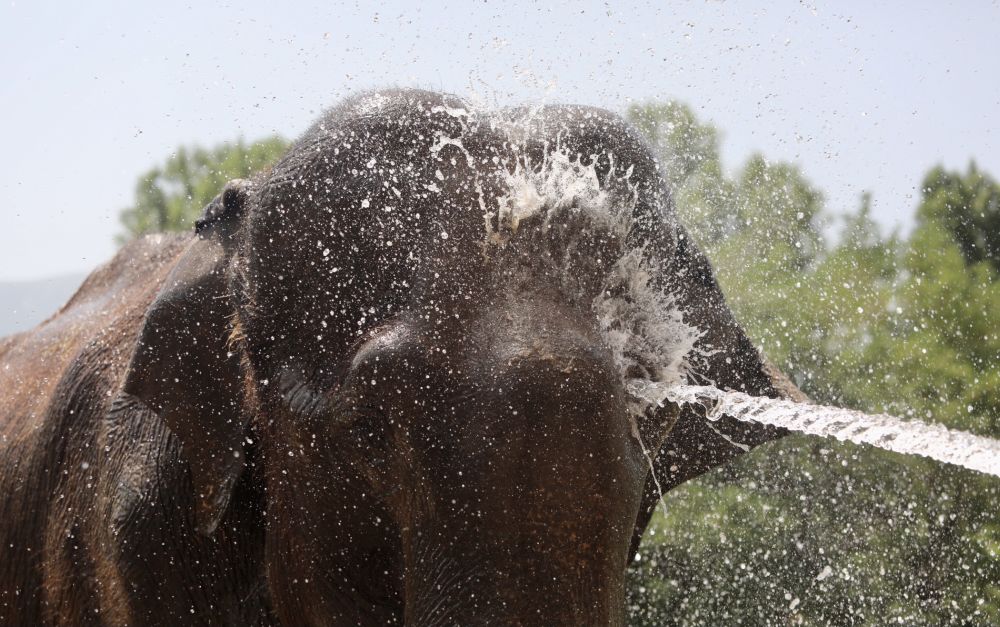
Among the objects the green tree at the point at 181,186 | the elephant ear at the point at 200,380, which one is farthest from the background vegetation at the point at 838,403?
the green tree at the point at 181,186

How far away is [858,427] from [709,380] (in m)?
0.71

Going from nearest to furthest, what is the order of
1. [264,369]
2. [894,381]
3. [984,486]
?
[264,369]
[984,486]
[894,381]

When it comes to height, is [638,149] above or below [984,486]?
above

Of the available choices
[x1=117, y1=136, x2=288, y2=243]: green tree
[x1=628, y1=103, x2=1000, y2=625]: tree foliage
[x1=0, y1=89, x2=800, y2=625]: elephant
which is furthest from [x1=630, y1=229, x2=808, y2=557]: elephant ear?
[x1=117, y1=136, x2=288, y2=243]: green tree

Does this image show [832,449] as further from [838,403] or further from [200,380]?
[200,380]

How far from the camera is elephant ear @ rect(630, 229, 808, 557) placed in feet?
9.73

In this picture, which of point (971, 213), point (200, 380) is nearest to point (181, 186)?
point (971, 213)

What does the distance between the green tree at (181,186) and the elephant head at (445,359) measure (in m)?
15.1

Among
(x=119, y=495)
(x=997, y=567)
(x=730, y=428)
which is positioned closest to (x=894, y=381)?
(x=997, y=567)

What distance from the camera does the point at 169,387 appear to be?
2932 millimetres

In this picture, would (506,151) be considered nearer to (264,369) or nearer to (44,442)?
(264,369)

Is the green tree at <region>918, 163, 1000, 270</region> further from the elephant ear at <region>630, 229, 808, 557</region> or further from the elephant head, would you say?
the elephant head

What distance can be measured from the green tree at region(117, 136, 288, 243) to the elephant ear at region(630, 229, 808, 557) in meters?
15.1

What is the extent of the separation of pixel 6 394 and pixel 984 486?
829cm
